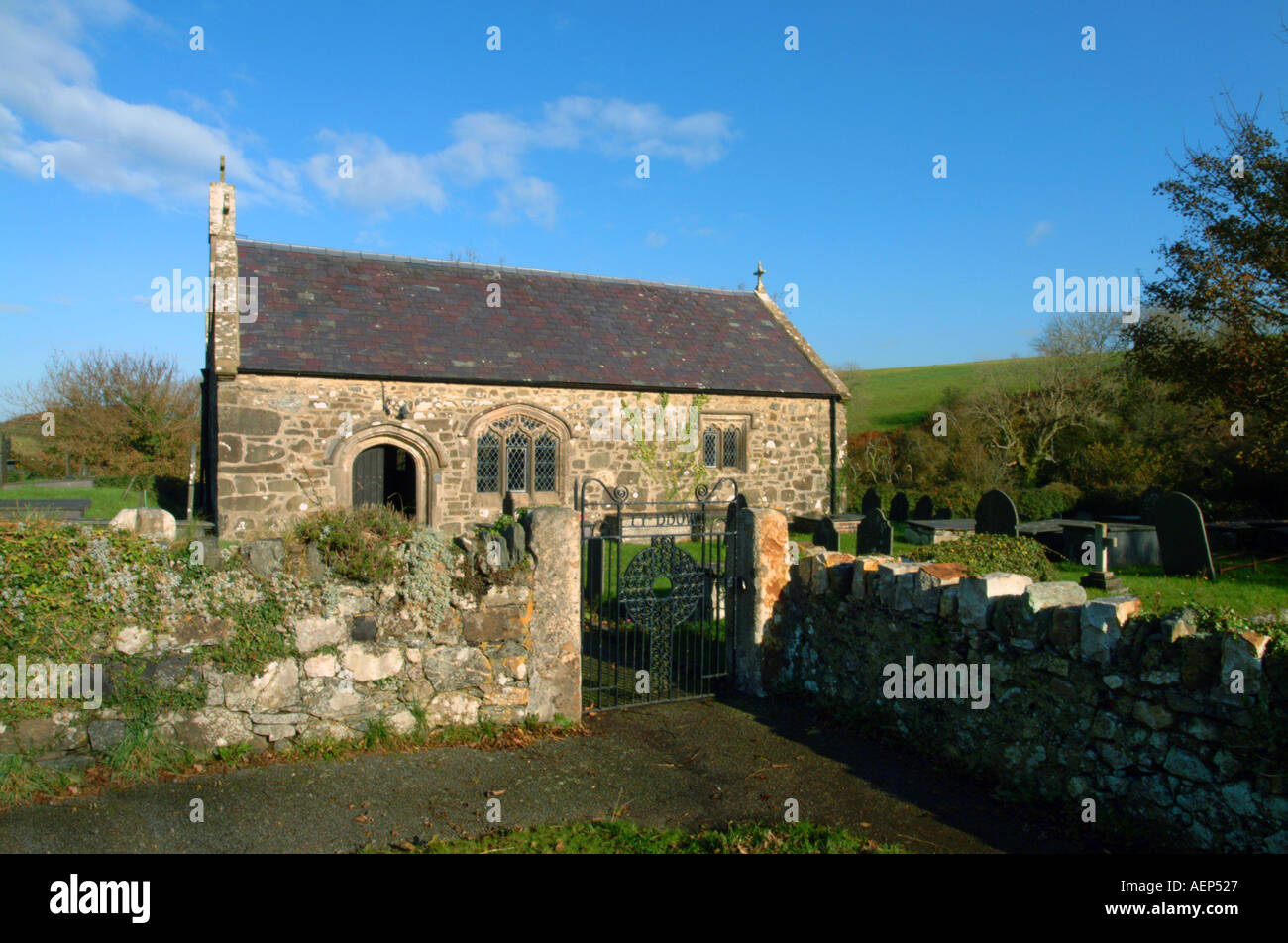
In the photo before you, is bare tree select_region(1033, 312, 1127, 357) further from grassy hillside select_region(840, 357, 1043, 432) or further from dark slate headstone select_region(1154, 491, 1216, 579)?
dark slate headstone select_region(1154, 491, 1216, 579)

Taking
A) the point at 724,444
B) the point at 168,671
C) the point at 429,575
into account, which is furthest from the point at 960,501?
the point at 168,671

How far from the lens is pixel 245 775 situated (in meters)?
5.11

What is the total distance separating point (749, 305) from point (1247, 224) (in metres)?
11.8

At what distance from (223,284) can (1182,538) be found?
56.8 feet

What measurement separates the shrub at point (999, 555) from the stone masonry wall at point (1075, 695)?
4.22 feet

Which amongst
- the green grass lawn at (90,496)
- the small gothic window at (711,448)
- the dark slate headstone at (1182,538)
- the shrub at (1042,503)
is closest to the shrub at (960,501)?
the shrub at (1042,503)

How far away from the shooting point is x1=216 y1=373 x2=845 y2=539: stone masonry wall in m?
14.6

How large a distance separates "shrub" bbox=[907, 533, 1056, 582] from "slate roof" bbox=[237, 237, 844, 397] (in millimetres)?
10645

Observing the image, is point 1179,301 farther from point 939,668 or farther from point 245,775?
point 245,775

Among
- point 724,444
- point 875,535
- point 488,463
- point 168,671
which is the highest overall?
point 724,444

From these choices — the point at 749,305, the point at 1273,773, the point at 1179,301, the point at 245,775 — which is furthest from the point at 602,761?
the point at 749,305

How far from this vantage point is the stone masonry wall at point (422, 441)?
14570 mm

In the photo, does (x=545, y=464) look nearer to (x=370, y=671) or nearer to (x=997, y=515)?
(x=997, y=515)

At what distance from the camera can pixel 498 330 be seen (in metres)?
17.8
